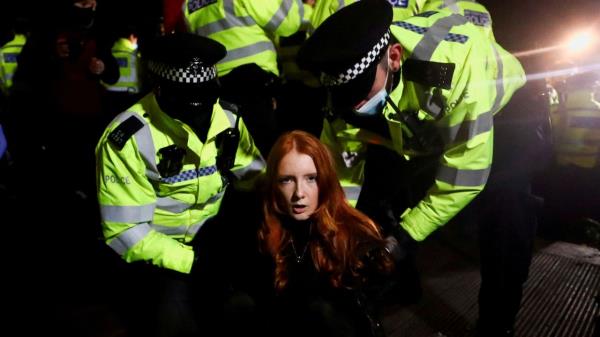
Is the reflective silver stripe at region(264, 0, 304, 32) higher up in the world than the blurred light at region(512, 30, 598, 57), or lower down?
higher up

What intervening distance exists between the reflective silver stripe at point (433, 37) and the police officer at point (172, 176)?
3.23 feet

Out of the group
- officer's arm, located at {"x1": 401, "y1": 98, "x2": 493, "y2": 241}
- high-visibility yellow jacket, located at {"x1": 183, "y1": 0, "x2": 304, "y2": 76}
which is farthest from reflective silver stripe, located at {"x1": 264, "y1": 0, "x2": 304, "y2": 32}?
officer's arm, located at {"x1": 401, "y1": 98, "x2": 493, "y2": 241}

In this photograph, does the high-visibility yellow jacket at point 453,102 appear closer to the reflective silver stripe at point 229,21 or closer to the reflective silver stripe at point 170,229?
the reflective silver stripe at point 229,21

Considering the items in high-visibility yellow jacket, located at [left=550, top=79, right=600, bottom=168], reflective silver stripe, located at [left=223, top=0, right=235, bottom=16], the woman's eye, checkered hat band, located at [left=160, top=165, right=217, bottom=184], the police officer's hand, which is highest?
reflective silver stripe, located at [left=223, top=0, right=235, bottom=16]

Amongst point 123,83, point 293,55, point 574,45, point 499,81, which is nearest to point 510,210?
point 499,81

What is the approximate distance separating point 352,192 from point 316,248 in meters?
0.50

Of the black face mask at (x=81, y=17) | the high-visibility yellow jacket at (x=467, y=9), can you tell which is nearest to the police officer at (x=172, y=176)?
the high-visibility yellow jacket at (x=467, y=9)

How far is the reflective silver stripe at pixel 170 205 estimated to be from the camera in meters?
2.10

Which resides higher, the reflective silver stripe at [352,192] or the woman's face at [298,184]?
the woman's face at [298,184]

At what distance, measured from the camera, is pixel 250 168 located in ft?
7.97

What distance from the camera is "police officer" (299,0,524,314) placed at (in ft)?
5.44

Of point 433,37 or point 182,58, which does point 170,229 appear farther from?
point 433,37

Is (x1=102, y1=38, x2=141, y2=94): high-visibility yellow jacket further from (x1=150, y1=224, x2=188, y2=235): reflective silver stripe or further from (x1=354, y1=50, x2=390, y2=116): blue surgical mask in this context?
(x1=354, y1=50, x2=390, y2=116): blue surgical mask

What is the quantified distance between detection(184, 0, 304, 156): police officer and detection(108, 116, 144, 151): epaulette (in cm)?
68
